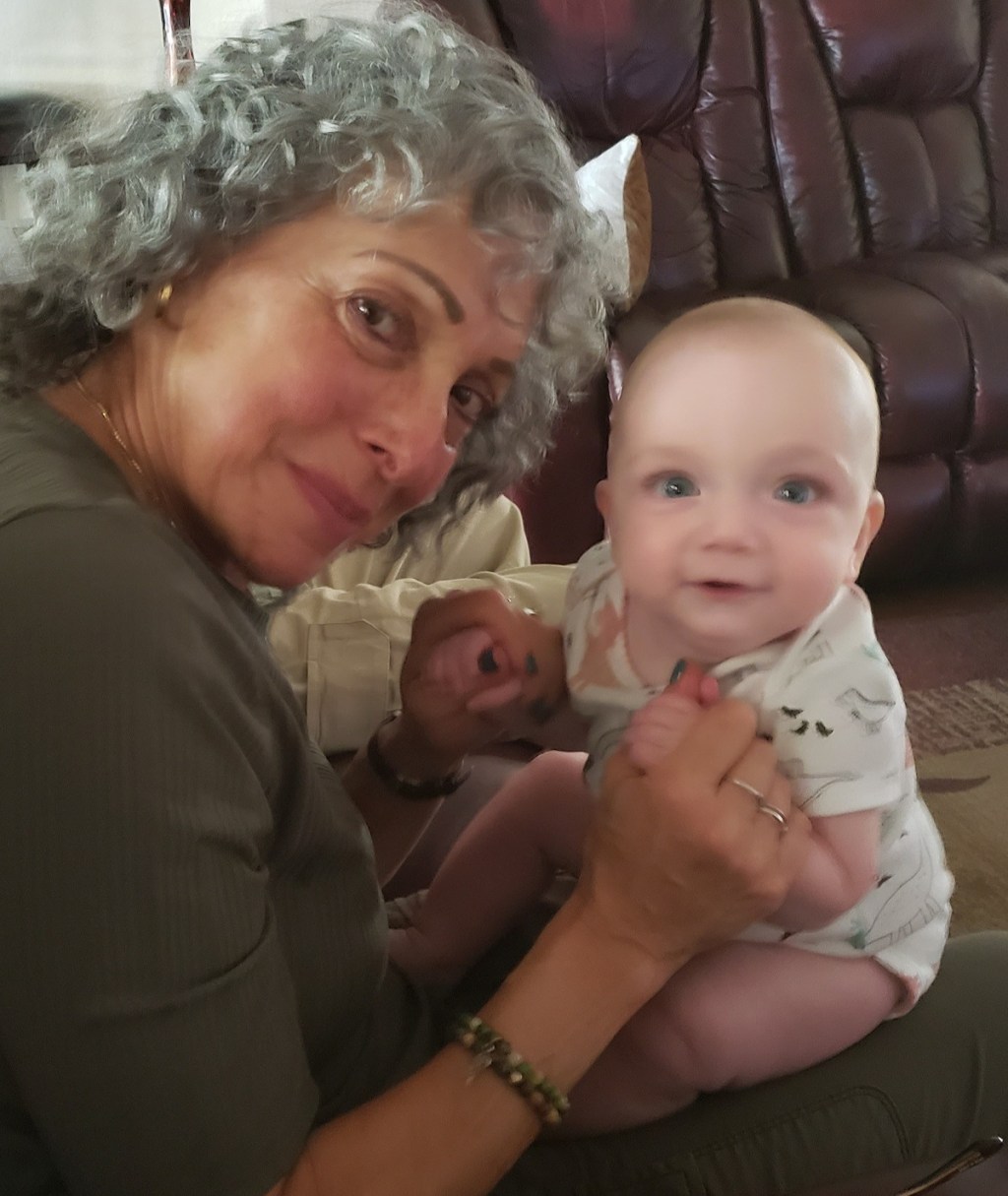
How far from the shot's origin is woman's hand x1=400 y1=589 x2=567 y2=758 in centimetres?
99

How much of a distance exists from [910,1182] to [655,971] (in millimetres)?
294

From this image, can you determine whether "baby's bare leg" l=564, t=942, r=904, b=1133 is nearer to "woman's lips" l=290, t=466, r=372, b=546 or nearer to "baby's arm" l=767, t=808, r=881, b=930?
"baby's arm" l=767, t=808, r=881, b=930

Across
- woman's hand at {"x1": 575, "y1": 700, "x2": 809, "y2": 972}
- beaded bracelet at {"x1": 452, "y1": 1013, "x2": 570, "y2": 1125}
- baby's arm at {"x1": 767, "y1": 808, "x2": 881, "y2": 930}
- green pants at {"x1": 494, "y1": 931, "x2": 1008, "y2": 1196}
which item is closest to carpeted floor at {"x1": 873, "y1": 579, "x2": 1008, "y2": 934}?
green pants at {"x1": 494, "y1": 931, "x2": 1008, "y2": 1196}

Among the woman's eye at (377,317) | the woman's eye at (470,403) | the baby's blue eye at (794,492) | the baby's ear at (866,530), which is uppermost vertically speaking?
the woman's eye at (377,317)

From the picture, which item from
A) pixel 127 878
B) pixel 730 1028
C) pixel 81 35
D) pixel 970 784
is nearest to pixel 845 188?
pixel 970 784

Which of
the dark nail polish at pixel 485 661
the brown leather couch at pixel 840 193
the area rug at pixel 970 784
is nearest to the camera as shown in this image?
the dark nail polish at pixel 485 661

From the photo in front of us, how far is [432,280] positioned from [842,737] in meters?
0.47

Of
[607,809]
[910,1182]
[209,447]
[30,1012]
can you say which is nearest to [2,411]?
[209,447]

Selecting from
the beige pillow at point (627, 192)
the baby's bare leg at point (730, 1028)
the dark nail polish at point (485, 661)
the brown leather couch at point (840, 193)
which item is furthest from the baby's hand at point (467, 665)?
the brown leather couch at point (840, 193)

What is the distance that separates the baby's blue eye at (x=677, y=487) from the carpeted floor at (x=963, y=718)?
112 centimetres

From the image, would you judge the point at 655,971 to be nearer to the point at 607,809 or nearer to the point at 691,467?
the point at 607,809

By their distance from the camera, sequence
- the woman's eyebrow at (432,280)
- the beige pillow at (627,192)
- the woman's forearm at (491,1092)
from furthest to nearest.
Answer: the beige pillow at (627,192) < the woman's eyebrow at (432,280) < the woman's forearm at (491,1092)

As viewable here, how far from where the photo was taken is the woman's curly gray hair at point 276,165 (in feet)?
2.37

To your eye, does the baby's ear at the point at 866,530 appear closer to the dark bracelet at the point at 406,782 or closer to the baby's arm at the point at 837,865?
the baby's arm at the point at 837,865
